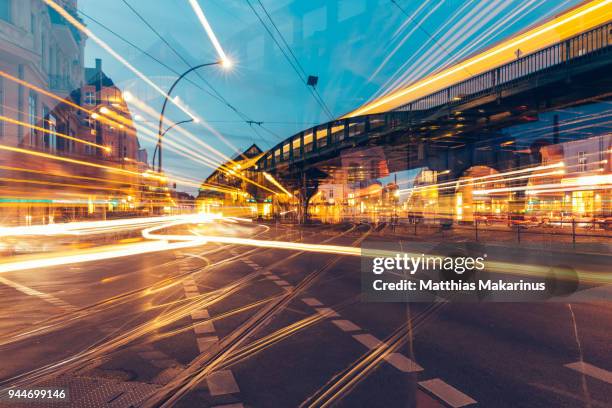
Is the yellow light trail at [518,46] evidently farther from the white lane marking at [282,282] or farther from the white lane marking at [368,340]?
the white lane marking at [368,340]

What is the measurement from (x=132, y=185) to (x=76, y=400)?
3535 centimetres

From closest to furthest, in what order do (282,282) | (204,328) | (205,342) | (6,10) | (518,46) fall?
(205,342), (204,328), (282,282), (518,46), (6,10)

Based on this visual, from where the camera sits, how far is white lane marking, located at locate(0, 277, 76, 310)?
7703 millimetres

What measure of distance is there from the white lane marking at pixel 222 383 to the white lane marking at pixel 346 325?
2150 mm

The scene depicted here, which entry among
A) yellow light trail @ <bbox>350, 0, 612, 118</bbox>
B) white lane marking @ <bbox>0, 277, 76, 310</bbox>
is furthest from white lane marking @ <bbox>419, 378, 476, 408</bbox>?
yellow light trail @ <bbox>350, 0, 612, 118</bbox>

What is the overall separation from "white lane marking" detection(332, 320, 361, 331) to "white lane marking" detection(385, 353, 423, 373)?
1165 mm

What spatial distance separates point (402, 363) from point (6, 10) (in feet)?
127

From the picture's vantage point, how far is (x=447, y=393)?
3824 mm

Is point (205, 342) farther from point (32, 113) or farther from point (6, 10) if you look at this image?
point (32, 113)

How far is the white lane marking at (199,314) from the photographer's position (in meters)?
6.77

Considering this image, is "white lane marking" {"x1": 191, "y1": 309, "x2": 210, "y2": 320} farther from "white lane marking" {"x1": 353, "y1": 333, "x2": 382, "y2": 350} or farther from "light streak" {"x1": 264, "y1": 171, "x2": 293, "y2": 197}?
"light streak" {"x1": 264, "y1": 171, "x2": 293, "y2": 197}

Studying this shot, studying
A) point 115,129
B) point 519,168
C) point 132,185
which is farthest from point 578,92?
point 115,129

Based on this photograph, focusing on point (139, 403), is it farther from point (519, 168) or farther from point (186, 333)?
point (519, 168)

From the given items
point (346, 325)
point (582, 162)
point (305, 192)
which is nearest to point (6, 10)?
point (305, 192)
